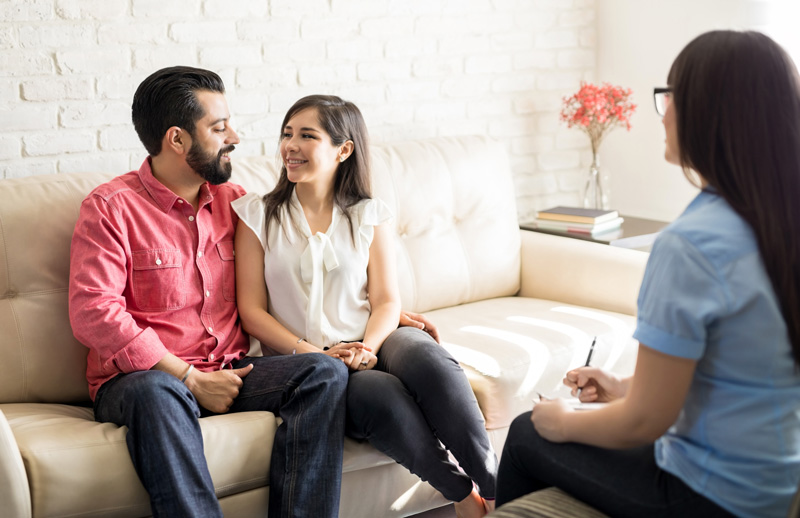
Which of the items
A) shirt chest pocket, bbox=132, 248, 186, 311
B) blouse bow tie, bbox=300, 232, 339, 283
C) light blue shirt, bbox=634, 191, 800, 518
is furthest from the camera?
blouse bow tie, bbox=300, 232, 339, 283

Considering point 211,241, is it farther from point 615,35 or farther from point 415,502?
point 615,35

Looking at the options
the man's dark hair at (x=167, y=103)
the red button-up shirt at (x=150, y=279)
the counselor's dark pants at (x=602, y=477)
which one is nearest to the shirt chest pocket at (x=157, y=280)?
the red button-up shirt at (x=150, y=279)

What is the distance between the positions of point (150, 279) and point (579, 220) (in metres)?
1.56

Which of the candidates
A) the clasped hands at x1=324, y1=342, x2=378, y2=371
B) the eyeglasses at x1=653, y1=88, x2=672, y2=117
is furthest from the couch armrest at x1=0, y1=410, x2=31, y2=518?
the eyeglasses at x1=653, y1=88, x2=672, y2=117

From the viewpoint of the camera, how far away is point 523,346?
219cm

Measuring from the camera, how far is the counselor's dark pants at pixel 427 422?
5.88 feet

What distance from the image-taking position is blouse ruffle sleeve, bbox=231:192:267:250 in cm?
206

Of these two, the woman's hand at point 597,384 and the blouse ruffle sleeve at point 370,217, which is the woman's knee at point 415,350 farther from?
the woman's hand at point 597,384

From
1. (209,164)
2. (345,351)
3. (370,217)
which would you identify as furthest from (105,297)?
(370,217)

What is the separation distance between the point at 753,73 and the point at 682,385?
0.43 meters

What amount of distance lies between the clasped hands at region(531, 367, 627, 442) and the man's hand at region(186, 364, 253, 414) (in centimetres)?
75

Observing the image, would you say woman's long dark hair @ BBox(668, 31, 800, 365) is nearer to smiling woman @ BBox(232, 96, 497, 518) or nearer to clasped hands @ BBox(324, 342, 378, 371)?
smiling woman @ BBox(232, 96, 497, 518)

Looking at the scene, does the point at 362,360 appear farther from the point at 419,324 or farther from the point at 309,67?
the point at 309,67

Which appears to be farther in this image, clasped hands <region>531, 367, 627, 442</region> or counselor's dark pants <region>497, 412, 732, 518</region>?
clasped hands <region>531, 367, 627, 442</region>
